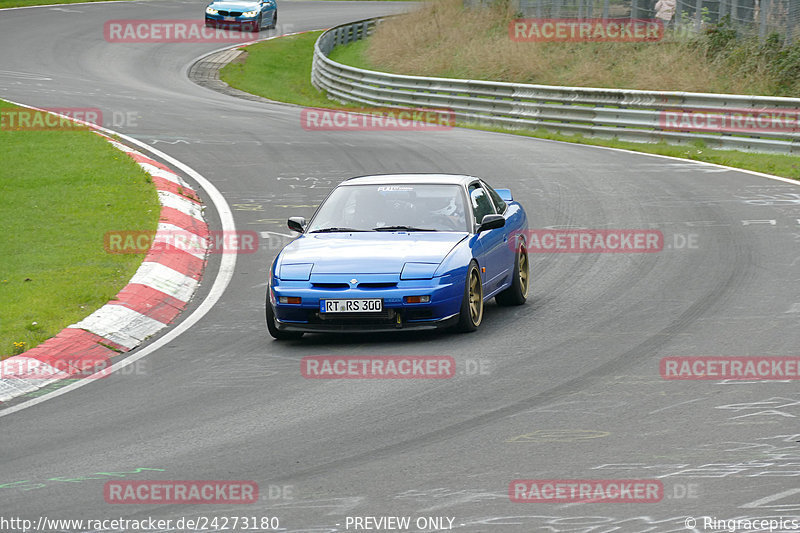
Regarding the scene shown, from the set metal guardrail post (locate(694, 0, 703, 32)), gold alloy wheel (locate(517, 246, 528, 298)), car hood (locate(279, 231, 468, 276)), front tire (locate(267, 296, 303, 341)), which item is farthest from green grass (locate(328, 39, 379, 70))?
front tire (locate(267, 296, 303, 341))

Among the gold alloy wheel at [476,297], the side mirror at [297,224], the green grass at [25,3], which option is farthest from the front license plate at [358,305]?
the green grass at [25,3]

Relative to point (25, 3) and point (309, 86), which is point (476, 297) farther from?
point (25, 3)

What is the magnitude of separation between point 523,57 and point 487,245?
23.1 m

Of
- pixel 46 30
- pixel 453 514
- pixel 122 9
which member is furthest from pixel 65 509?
pixel 122 9

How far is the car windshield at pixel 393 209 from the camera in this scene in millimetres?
11203

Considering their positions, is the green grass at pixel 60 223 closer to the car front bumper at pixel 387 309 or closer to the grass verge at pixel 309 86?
the car front bumper at pixel 387 309

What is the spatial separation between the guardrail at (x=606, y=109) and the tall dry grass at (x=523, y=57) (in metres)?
3.53

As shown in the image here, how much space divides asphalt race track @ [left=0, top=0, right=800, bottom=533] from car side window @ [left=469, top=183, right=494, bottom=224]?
939 mm

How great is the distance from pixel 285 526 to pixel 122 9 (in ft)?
164

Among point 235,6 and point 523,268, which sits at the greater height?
point 523,268

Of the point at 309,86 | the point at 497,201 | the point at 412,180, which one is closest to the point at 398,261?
the point at 412,180

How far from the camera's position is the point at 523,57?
33.4 metres

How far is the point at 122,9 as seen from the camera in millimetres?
52875

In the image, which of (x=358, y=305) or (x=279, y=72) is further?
(x=279, y=72)
